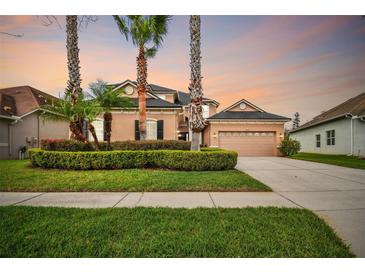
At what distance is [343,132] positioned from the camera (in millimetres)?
14703

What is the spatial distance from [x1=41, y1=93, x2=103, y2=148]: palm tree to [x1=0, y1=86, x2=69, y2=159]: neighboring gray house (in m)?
3.55

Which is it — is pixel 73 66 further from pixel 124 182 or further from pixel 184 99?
pixel 184 99

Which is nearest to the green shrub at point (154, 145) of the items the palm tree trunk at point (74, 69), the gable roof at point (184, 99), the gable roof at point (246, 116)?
the palm tree trunk at point (74, 69)

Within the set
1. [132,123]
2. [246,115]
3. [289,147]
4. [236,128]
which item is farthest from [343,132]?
[132,123]

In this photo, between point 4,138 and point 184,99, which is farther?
point 184,99

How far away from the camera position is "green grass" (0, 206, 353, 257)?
2205 mm

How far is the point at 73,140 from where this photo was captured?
8.68 m

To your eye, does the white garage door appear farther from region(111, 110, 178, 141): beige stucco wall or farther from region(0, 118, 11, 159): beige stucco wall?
region(0, 118, 11, 159): beige stucco wall

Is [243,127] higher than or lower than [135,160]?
higher

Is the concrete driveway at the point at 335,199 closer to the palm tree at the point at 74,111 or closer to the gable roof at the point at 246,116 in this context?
the palm tree at the point at 74,111

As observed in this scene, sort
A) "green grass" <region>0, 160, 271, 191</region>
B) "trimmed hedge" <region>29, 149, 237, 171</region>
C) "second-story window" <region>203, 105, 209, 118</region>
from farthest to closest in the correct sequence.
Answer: "second-story window" <region>203, 105, 209, 118</region>, "trimmed hedge" <region>29, 149, 237, 171</region>, "green grass" <region>0, 160, 271, 191</region>

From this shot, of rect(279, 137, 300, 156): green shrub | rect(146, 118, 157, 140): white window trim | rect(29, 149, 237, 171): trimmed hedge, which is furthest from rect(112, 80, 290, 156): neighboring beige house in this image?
rect(29, 149, 237, 171): trimmed hedge

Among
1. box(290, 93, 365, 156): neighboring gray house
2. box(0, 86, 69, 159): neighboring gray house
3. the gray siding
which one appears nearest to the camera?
box(0, 86, 69, 159): neighboring gray house

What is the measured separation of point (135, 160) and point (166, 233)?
16.9 ft
